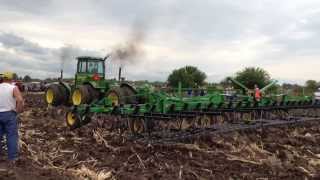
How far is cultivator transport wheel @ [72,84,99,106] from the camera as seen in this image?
15039 millimetres

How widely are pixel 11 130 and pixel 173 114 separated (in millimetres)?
4597

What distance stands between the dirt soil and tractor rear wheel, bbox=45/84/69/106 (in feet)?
15.6

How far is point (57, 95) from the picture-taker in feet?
57.3

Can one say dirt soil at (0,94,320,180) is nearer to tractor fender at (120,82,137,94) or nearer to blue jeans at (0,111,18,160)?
blue jeans at (0,111,18,160)

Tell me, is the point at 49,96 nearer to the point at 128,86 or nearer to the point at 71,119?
the point at 128,86

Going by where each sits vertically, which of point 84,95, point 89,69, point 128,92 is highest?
point 89,69

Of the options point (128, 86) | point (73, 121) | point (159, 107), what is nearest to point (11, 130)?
point (159, 107)

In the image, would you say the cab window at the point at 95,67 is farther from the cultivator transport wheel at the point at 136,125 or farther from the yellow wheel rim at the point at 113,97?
the cultivator transport wheel at the point at 136,125

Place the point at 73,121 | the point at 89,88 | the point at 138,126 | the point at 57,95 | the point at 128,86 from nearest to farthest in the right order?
the point at 138,126 → the point at 73,121 → the point at 128,86 → the point at 89,88 → the point at 57,95

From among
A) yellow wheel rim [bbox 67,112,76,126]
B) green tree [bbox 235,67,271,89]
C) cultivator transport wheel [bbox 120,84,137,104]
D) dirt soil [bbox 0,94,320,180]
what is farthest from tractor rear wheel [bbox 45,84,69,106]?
green tree [bbox 235,67,271,89]

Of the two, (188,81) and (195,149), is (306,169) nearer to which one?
(195,149)

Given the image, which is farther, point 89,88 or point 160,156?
point 89,88

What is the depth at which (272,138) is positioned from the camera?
11.8 meters

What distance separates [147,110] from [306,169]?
4036 mm
